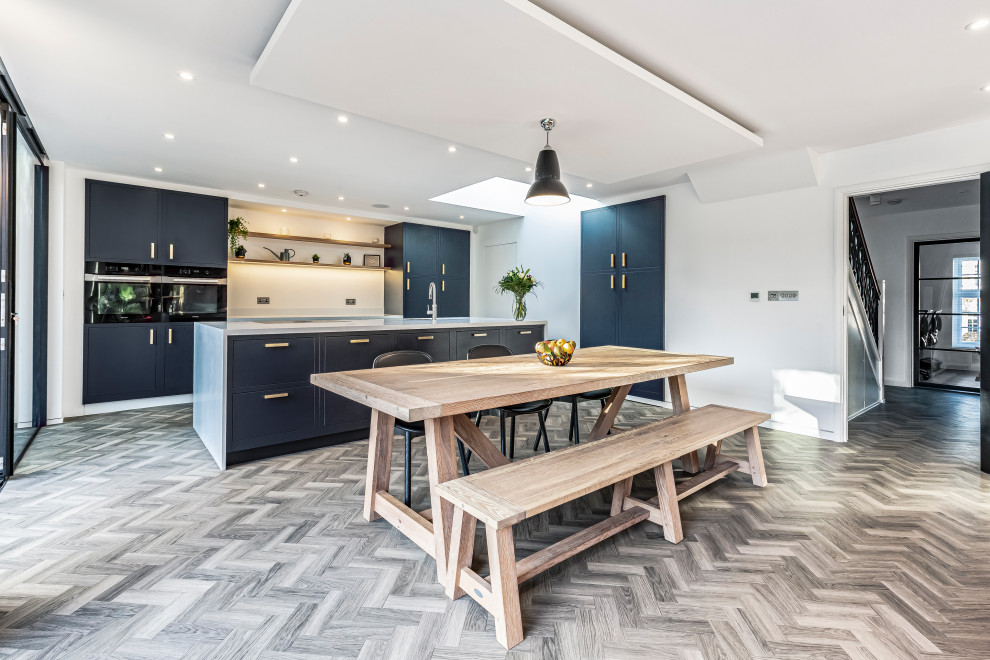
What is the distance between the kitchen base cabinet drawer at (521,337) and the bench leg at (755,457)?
2.31m

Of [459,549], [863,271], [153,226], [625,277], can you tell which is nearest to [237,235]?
[153,226]

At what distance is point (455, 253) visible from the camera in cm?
740

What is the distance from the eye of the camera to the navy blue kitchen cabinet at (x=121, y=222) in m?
4.64

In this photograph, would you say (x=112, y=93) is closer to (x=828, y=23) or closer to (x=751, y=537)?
(x=828, y=23)

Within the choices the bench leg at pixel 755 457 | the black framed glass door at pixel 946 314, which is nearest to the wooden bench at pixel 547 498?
the bench leg at pixel 755 457

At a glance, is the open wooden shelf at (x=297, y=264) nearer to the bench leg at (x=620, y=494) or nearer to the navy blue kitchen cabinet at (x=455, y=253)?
the navy blue kitchen cabinet at (x=455, y=253)

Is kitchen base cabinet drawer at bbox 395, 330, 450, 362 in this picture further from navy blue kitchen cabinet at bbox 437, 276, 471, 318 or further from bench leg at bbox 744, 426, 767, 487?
navy blue kitchen cabinet at bbox 437, 276, 471, 318

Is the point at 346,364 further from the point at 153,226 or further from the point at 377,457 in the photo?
the point at 153,226

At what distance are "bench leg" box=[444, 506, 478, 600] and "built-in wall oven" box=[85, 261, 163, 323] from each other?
481 centimetres

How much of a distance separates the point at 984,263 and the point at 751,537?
274 centimetres

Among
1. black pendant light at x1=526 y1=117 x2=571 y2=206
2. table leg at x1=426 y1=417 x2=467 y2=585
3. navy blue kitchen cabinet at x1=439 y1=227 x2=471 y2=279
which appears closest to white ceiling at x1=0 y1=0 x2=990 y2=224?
black pendant light at x1=526 y1=117 x2=571 y2=206

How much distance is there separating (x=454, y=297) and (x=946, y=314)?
7166 mm

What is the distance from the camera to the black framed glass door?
640 centimetres

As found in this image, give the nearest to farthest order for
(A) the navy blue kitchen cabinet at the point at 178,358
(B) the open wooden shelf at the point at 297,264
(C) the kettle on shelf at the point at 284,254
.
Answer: (A) the navy blue kitchen cabinet at the point at 178,358, (B) the open wooden shelf at the point at 297,264, (C) the kettle on shelf at the point at 284,254
